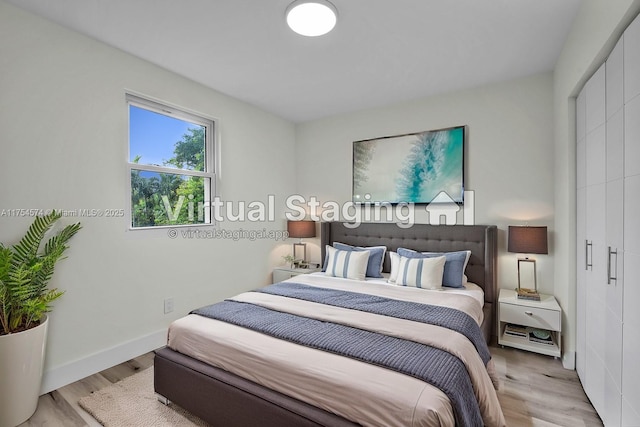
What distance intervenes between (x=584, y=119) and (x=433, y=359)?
77.9 inches

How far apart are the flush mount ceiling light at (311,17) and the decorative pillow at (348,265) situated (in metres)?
2.12

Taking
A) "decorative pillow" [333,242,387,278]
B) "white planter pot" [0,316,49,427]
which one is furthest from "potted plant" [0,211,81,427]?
"decorative pillow" [333,242,387,278]

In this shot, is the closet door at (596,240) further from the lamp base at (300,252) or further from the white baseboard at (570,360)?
the lamp base at (300,252)

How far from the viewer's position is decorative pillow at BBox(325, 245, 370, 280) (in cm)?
326

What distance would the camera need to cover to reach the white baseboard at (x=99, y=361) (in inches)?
86.4

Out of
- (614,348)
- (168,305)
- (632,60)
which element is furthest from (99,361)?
(632,60)

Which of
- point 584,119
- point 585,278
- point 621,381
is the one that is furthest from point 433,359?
point 584,119

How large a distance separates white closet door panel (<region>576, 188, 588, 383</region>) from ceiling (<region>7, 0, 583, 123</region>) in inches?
50.1

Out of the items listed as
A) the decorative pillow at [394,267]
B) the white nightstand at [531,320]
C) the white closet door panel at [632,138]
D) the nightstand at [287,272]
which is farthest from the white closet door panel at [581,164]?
the nightstand at [287,272]

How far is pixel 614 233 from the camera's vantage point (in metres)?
1.62

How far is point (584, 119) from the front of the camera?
213 centimetres

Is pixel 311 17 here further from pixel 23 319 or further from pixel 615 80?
pixel 23 319

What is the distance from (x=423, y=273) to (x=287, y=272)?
179cm

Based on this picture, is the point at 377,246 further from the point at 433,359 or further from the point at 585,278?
the point at 433,359
